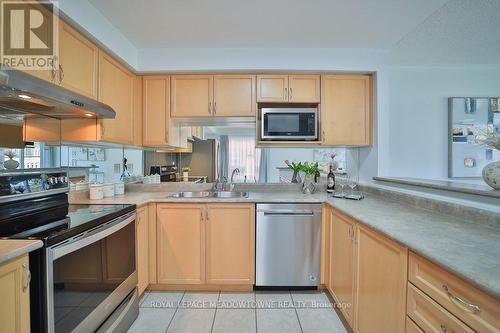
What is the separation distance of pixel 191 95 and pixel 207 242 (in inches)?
59.9

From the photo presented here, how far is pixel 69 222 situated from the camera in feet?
4.18

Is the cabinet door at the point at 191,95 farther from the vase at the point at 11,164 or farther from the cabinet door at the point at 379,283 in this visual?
the cabinet door at the point at 379,283

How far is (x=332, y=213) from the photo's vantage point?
1.96m

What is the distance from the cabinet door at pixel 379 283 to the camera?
1.05 metres

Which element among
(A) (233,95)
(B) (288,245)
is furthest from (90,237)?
(A) (233,95)

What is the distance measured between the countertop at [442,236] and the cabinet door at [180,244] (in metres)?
0.33

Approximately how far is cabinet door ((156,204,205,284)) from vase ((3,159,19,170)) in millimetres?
1002

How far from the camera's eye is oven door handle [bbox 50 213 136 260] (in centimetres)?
108

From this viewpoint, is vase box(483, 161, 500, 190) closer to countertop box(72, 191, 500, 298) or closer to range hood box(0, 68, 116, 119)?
countertop box(72, 191, 500, 298)

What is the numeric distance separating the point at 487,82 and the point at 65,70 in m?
3.98

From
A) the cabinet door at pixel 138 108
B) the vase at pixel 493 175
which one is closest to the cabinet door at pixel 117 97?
the cabinet door at pixel 138 108

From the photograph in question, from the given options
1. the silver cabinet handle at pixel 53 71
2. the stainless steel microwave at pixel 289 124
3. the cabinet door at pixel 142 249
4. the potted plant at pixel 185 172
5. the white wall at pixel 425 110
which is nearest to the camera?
the silver cabinet handle at pixel 53 71

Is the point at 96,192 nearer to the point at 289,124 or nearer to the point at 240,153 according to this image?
the point at 289,124

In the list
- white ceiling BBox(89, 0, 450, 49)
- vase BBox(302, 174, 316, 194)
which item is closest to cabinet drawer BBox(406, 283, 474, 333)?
vase BBox(302, 174, 316, 194)
